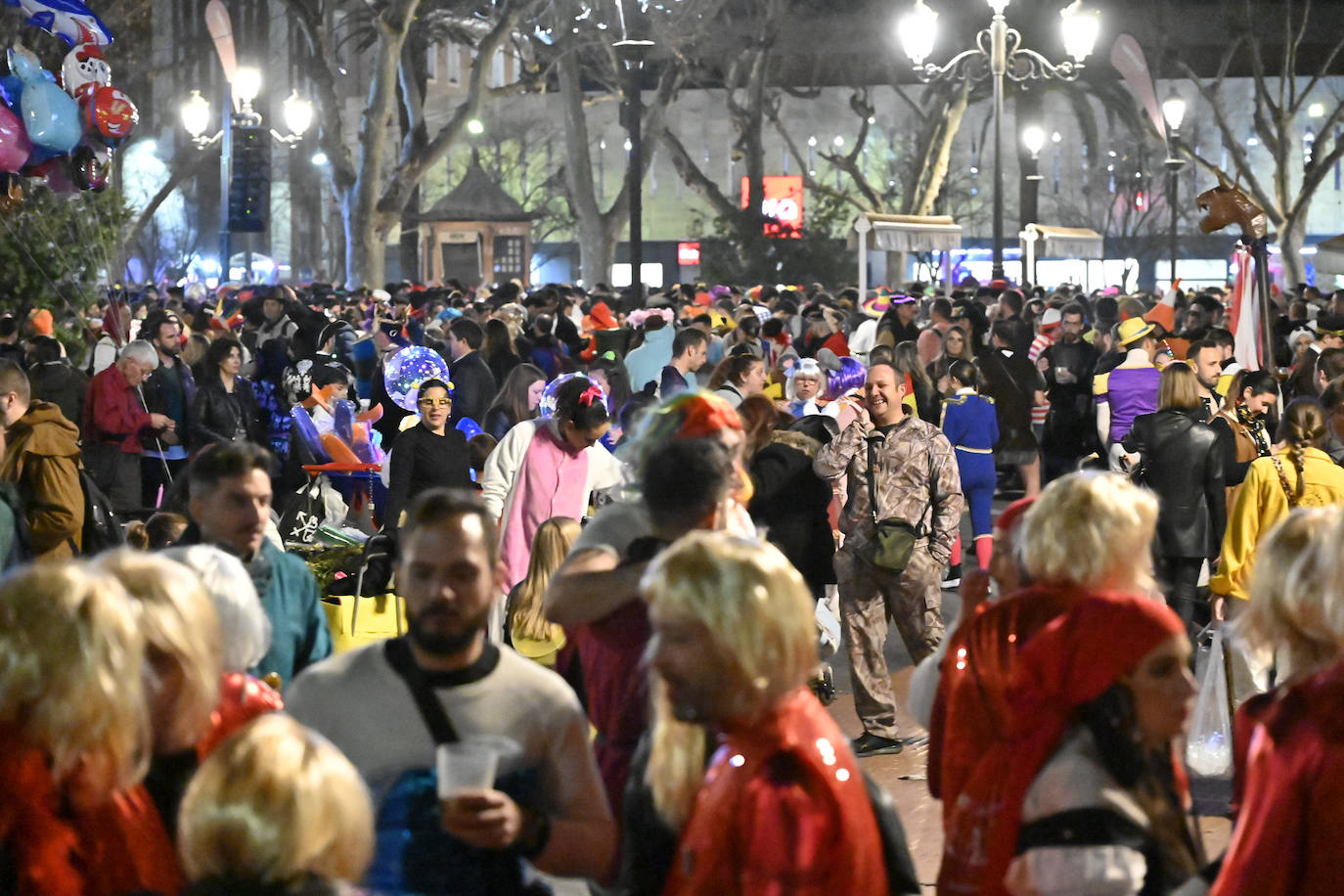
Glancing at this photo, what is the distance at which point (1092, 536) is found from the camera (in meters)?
3.77

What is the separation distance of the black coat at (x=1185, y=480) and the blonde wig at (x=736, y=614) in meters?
6.42

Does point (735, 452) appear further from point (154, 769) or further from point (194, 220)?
point (194, 220)

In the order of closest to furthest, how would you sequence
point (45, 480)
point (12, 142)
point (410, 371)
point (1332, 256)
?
point (45, 480) < point (410, 371) < point (12, 142) < point (1332, 256)

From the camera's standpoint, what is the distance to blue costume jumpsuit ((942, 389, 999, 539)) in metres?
10.9

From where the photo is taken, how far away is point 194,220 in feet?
231

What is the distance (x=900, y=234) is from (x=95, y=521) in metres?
18.6

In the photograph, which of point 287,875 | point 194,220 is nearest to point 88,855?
point 287,875

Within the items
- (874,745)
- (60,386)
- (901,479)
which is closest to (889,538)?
(901,479)

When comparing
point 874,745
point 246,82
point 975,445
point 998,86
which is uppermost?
A: point 246,82

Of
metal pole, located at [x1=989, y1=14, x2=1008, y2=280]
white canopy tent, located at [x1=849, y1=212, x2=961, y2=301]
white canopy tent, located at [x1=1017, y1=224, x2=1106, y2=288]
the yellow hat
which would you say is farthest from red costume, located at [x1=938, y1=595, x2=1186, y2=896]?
white canopy tent, located at [x1=1017, y1=224, x2=1106, y2=288]

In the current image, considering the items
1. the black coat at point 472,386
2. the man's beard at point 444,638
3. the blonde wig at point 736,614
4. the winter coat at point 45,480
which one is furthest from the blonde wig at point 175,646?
the black coat at point 472,386

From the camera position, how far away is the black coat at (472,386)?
12.9 m

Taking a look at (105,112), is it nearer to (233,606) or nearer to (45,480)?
(45,480)

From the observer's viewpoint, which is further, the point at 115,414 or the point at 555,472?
the point at 115,414
